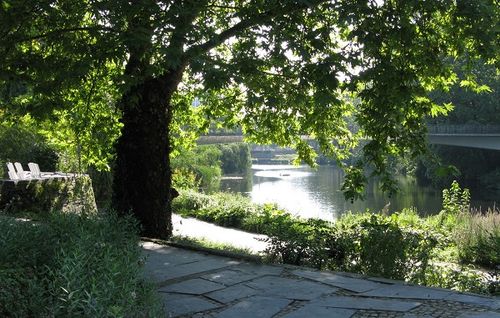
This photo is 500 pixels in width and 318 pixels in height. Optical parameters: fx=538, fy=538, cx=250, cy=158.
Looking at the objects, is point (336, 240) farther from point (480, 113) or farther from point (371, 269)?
point (480, 113)

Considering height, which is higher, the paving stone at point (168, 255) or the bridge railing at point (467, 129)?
the bridge railing at point (467, 129)

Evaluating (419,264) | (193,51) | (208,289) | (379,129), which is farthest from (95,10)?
(419,264)

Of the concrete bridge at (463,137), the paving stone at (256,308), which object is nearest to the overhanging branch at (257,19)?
the paving stone at (256,308)

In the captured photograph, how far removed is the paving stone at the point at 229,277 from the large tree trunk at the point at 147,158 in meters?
3.25

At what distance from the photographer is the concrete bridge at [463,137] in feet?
128

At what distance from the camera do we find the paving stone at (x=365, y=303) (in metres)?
4.55

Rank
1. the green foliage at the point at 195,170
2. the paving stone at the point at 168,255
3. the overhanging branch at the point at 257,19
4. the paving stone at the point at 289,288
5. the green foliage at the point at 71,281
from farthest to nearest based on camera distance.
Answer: the green foliage at the point at 195,170 → the paving stone at the point at 168,255 → the overhanging branch at the point at 257,19 → the paving stone at the point at 289,288 → the green foliage at the point at 71,281

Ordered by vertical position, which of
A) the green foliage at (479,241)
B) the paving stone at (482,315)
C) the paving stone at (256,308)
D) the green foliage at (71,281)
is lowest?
the green foliage at (479,241)

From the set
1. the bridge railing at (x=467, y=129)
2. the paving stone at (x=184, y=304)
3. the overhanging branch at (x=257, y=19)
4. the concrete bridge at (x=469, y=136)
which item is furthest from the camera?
the bridge railing at (x=467, y=129)

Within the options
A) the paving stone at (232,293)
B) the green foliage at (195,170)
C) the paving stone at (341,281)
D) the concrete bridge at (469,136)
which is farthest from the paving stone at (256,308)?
the concrete bridge at (469,136)

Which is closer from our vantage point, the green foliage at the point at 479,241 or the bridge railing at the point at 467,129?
the green foliage at the point at 479,241

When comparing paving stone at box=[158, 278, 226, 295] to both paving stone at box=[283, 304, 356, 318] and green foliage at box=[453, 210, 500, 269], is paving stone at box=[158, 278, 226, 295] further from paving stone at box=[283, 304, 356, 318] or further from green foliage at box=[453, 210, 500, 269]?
green foliage at box=[453, 210, 500, 269]

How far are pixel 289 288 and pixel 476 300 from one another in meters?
1.70

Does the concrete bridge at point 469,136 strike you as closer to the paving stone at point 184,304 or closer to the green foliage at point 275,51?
the green foliage at point 275,51
